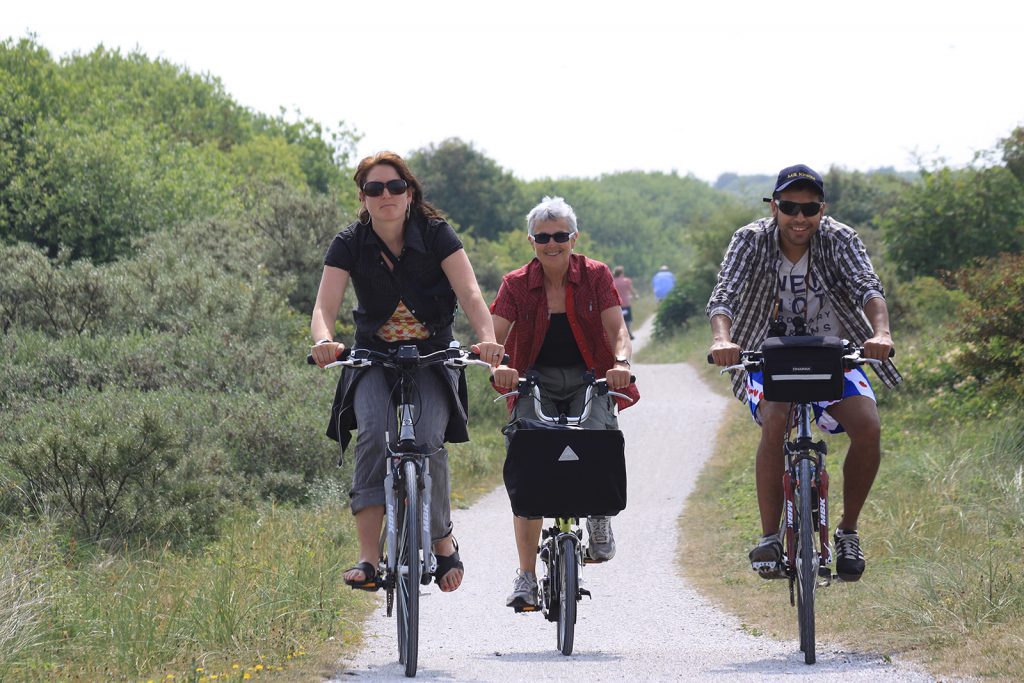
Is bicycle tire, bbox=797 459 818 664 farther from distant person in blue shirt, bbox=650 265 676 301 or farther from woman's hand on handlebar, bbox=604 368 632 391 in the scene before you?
distant person in blue shirt, bbox=650 265 676 301

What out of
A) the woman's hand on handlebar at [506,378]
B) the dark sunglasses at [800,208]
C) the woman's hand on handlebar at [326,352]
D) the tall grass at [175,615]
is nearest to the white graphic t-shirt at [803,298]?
the dark sunglasses at [800,208]

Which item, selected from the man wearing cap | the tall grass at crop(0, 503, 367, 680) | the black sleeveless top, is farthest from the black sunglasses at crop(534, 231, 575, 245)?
the tall grass at crop(0, 503, 367, 680)

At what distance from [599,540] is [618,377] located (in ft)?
3.28

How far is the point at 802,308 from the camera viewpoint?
6.48m

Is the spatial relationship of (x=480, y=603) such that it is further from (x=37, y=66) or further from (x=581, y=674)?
(x=37, y=66)

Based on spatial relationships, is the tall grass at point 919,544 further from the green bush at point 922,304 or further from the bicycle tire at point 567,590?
the green bush at point 922,304

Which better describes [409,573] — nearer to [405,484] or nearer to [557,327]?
[405,484]

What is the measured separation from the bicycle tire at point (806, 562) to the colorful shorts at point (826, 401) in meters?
0.39

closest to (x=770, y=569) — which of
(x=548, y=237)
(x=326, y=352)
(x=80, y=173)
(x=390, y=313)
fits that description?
(x=548, y=237)

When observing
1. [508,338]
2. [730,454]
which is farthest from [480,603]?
[730,454]

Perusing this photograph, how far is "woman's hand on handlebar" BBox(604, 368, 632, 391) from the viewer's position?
652cm

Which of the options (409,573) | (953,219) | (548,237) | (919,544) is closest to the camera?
(409,573)

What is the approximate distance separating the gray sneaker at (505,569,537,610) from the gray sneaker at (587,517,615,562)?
35 cm

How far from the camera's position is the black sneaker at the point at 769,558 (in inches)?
249
